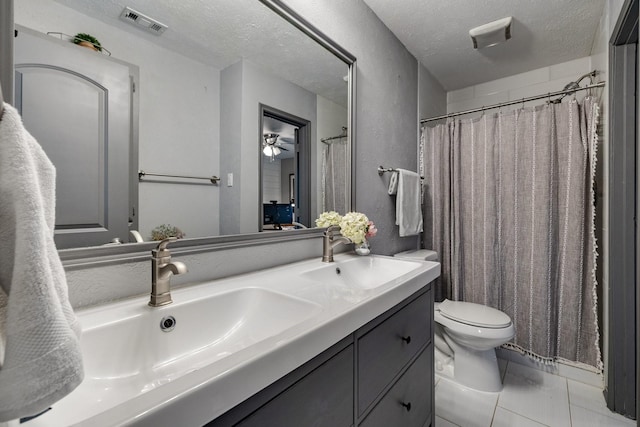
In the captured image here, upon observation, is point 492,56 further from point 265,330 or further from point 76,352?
point 76,352

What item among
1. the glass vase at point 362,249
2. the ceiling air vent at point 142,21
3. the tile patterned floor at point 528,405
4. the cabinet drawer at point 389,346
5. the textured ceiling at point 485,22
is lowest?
the tile patterned floor at point 528,405

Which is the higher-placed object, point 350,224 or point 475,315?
point 350,224

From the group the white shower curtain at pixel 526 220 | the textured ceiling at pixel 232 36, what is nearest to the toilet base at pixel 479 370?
the white shower curtain at pixel 526 220

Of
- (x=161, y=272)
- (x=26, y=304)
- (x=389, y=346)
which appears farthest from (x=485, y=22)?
(x=26, y=304)

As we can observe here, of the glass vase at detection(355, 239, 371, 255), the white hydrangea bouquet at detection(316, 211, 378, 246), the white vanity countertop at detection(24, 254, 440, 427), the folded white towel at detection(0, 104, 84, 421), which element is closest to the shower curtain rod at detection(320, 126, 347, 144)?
the white hydrangea bouquet at detection(316, 211, 378, 246)

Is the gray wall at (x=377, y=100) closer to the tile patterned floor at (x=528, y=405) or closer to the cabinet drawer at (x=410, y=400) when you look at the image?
the cabinet drawer at (x=410, y=400)

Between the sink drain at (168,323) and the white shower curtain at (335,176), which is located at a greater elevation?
the white shower curtain at (335,176)

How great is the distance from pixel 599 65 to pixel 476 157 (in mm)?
859

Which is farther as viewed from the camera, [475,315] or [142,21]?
[475,315]

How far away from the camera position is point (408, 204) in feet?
6.55

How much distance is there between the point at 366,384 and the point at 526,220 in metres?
1.77

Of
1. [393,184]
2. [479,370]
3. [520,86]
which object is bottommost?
[479,370]

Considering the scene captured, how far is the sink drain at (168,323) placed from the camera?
0.69m

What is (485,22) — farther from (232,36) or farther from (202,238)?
(202,238)
